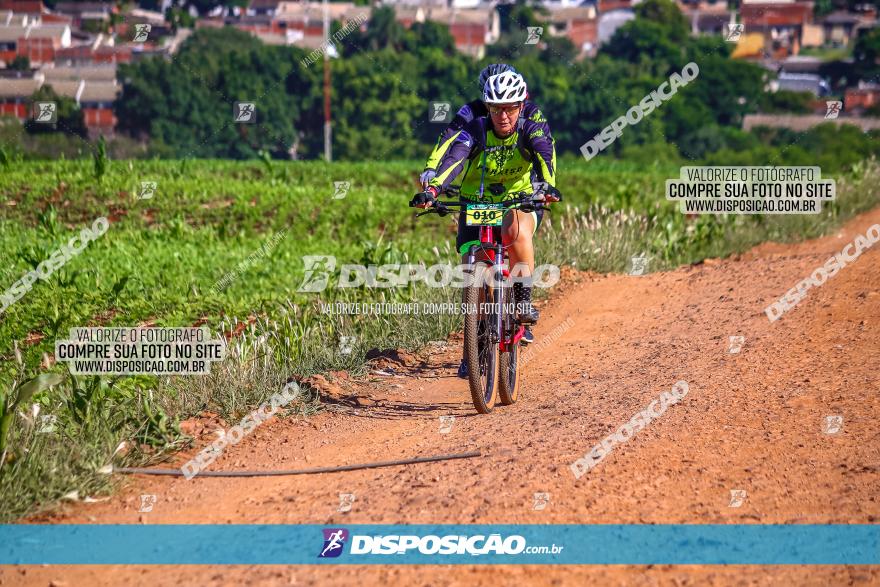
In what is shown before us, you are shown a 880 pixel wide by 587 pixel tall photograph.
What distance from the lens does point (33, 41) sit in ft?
168

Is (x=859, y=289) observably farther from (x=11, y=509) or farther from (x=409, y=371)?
(x=11, y=509)

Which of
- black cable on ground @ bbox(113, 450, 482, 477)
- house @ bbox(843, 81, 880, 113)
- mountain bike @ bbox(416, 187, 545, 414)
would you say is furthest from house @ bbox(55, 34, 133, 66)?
black cable on ground @ bbox(113, 450, 482, 477)

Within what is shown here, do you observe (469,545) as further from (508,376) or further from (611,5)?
(611,5)

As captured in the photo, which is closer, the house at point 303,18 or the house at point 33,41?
the house at point 33,41

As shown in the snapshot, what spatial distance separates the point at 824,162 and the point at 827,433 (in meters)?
40.3

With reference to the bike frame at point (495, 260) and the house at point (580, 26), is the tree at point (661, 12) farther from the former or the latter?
the bike frame at point (495, 260)

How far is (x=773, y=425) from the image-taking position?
6.90 metres

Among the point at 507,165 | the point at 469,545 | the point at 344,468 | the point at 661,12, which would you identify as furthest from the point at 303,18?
the point at 469,545

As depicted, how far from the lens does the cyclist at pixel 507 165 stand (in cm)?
772

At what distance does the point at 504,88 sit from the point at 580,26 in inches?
3834

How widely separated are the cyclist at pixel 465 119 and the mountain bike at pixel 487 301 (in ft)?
0.88

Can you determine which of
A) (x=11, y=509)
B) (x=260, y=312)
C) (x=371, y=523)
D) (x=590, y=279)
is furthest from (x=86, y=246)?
(x=371, y=523)

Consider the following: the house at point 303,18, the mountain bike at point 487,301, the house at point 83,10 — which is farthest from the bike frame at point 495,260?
the house at point 303,18

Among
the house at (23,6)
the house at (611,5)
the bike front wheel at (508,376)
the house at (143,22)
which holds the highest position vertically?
the house at (611,5)
